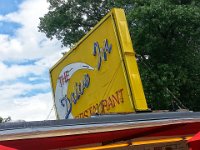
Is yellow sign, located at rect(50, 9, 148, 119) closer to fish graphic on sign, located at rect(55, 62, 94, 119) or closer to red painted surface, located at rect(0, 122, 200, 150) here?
fish graphic on sign, located at rect(55, 62, 94, 119)

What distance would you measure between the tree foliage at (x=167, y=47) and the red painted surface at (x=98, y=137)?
32.4 feet

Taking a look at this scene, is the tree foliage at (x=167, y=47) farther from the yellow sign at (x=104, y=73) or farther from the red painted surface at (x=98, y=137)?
the red painted surface at (x=98, y=137)

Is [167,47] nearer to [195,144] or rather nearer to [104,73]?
[104,73]

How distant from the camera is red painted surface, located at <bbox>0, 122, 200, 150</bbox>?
Answer: 5418mm

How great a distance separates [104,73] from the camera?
10.8 meters

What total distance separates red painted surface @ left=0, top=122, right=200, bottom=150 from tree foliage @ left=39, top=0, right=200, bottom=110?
32.4 ft

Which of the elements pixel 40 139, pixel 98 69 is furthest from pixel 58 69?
pixel 40 139

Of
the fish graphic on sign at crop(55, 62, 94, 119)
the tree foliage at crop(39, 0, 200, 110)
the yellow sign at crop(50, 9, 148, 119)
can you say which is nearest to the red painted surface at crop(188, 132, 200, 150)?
the yellow sign at crop(50, 9, 148, 119)

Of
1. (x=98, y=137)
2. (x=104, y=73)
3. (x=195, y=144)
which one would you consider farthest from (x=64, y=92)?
(x=195, y=144)

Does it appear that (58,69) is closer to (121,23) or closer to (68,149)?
(121,23)

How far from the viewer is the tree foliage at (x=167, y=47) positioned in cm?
1784

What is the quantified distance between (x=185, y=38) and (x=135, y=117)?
13178mm

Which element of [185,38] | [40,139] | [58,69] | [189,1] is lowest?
[40,139]

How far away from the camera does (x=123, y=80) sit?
9.98 meters
